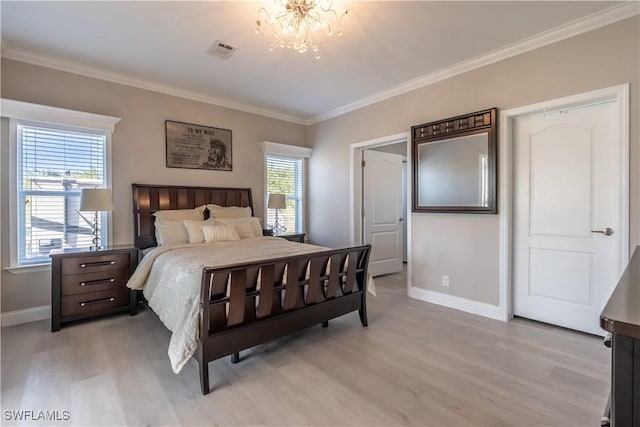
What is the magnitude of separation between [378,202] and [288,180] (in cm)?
161

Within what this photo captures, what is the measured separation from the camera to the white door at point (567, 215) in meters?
2.60

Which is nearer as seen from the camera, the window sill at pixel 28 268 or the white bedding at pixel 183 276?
the white bedding at pixel 183 276

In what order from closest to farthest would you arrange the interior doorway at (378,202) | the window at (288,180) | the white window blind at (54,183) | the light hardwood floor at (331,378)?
1. the light hardwood floor at (331,378)
2. the white window blind at (54,183)
3. the interior doorway at (378,202)
4. the window at (288,180)

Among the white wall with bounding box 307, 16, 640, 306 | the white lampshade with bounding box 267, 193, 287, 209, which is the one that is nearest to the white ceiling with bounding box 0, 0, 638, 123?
the white wall with bounding box 307, 16, 640, 306

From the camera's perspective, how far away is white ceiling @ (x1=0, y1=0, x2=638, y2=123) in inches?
93.6

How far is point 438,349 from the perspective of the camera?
2.52 metres

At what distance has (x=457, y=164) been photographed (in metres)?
3.43

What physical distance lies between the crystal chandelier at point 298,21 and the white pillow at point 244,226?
2.14 m

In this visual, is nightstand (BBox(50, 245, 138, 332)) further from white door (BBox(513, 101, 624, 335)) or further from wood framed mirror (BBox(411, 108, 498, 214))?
white door (BBox(513, 101, 624, 335))

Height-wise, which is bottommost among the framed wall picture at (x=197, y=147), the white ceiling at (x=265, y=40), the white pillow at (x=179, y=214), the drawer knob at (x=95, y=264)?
the drawer knob at (x=95, y=264)

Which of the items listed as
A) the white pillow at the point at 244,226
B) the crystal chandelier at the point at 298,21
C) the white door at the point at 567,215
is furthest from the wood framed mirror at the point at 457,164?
the white pillow at the point at 244,226

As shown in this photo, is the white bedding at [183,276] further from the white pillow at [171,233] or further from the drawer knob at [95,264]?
the drawer knob at [95,264]

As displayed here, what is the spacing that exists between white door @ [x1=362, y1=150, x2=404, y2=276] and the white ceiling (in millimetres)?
1288

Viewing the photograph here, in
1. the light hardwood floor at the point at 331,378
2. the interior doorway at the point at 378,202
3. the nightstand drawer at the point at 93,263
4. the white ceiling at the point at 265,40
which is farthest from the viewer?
the interior doorway at the point at 378,202
